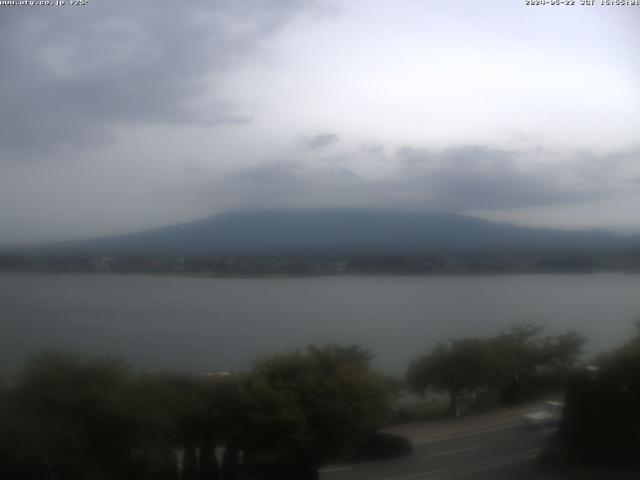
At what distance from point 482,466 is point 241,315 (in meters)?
1.30

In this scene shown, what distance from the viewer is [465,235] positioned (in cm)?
277

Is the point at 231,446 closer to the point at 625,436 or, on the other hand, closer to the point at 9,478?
the point at 9,478

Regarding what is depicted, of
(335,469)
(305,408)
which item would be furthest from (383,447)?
(305,408)

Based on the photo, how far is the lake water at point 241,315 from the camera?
8.21 ft

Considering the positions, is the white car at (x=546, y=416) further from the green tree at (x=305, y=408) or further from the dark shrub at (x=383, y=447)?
the green tree at (x=305, y=408)

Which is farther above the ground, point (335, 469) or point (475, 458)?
point (335, 469)

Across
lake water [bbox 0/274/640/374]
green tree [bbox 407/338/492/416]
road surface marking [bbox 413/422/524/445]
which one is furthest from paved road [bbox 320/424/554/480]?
lake water [bbox 0/274/640/374]

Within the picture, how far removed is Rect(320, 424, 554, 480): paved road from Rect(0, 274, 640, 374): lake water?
416 mm

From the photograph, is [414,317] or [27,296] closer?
[27,296]

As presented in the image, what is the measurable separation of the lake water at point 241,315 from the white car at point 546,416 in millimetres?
329

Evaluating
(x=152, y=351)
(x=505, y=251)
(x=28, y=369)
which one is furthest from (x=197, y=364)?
(x=505, y=251)

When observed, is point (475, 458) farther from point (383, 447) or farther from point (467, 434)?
point (383, 447)

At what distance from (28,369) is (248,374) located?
791mm

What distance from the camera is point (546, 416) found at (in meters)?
2.94
